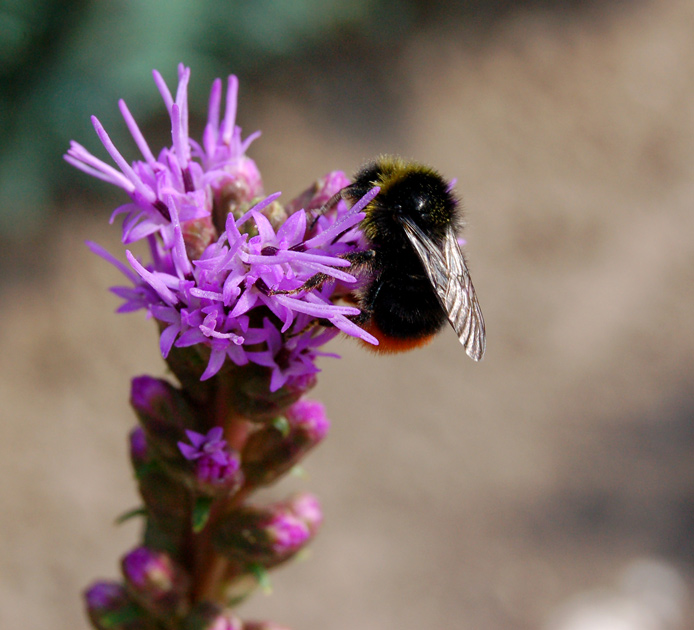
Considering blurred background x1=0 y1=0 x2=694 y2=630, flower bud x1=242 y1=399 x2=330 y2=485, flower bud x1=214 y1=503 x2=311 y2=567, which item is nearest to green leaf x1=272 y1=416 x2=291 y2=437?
flower bud x1=242 y1=399 x2=330 y2=485

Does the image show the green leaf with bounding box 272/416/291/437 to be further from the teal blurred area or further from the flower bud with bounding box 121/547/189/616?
the teal blurred area

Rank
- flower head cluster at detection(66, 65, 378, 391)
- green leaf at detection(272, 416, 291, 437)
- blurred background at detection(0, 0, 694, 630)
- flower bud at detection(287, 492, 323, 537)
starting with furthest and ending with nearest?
blurred background at detection(0, 0, 694, 630) → flower bud at detection(287, 492, 323, 537) → green leaf at detection(272, 416, 291, 437) → flower head cluster at detection(66, 65, 378, 391)

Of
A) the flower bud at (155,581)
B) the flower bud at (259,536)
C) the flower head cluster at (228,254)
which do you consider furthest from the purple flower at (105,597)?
the flower head cluster at (228,254)

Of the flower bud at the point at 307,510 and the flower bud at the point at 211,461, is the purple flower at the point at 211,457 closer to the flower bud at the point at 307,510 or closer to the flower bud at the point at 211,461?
the flower bud at the point at 211,461

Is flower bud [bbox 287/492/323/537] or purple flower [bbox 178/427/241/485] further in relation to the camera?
flower bud [bbox 287/492/323/537]

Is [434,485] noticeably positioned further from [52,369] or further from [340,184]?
[340,184]

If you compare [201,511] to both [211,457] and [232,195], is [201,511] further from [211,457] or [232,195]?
[232,195]
